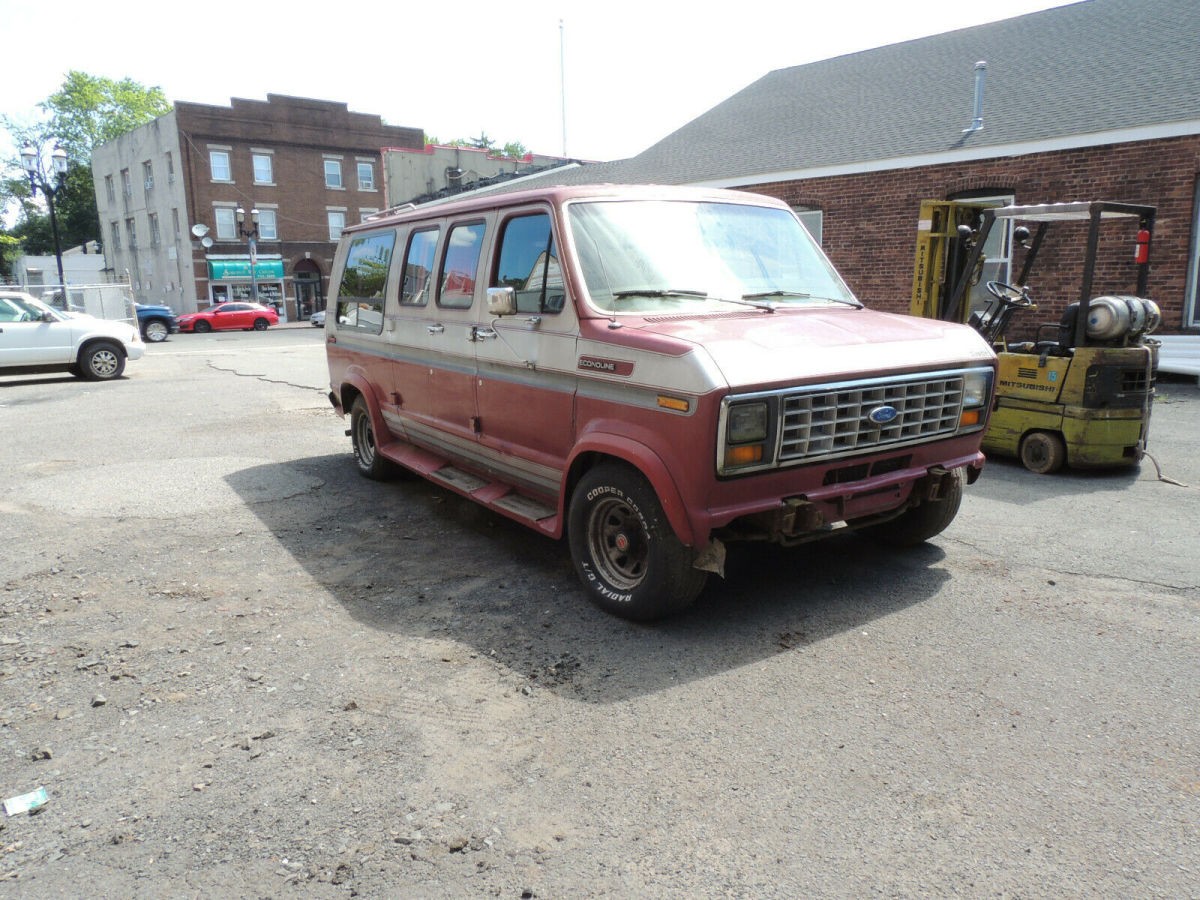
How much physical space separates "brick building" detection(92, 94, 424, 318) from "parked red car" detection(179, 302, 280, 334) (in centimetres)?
676

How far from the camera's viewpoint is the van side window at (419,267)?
595 centimetres

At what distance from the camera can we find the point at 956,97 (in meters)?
17.0

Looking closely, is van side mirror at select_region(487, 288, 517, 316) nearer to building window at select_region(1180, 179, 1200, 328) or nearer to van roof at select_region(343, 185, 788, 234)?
van roof at select_region(343, 185, 788, 234)

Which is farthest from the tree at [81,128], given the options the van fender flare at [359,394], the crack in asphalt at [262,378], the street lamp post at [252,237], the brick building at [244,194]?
the van fender flare at [359,394]

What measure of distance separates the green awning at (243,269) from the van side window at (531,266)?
4446cm

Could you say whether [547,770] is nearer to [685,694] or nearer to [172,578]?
[685,694]

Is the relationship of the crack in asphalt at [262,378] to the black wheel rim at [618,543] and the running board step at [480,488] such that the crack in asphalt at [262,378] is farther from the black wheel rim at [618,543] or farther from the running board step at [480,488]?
the black wheel rim at [618,543]

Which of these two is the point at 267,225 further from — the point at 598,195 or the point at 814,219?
the point at 598,195

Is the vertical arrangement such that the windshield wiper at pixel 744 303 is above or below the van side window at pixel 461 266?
below

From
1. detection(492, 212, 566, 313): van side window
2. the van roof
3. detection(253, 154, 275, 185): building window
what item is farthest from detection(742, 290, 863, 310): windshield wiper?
detection(253, 154, 275, 185): building window

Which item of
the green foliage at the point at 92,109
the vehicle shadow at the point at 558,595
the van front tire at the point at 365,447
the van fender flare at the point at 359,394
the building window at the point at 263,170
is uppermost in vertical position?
the green foliage at the point at 92,109

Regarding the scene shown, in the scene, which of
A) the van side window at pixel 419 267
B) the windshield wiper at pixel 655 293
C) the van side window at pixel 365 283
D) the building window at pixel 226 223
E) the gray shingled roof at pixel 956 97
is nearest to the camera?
the windshield wiper at pixel 655 293

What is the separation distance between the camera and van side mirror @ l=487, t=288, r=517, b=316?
15.2ft

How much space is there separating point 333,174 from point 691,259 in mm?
49078
